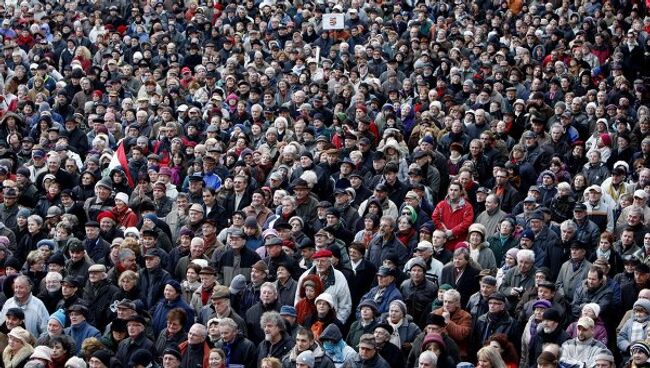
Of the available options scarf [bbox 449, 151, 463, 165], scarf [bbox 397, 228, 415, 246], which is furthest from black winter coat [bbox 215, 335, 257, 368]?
scarf [bbox 449, 151, 463, 165]

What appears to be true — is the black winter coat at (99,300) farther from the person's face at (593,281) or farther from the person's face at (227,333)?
the person's face at (593,281)

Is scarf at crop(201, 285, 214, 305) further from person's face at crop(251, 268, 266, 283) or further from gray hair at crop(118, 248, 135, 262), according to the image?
gray hair at crop(118, 248, 135, 262)

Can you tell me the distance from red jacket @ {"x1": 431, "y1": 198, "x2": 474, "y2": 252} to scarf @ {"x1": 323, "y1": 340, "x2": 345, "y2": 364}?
3780 millimetres

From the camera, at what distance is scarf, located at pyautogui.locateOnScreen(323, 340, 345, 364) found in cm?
1180

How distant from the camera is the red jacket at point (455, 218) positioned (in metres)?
15.5

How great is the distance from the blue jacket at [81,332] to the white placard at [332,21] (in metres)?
14.3

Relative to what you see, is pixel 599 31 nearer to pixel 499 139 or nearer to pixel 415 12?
pixel 415 12

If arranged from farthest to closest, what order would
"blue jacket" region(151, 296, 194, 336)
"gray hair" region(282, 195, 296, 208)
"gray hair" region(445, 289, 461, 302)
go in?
1. "gray hair" region(282, 195, 296, 208)
2. "blue jacket" region(151, 296, 194, 336)
3. "gray hair" region(445, 289, 461, 302)

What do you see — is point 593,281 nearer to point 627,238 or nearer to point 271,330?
point 627,238

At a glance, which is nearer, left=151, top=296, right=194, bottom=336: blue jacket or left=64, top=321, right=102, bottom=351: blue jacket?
left=64, top=321, right=102, bottom=351: blue jacket

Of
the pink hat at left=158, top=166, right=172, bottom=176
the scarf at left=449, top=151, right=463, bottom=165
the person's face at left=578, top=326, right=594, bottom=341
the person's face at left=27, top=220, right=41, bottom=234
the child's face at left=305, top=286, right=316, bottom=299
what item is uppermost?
the person's face at left=578, top=326, right=594, bottom=341

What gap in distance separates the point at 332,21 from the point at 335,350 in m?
15.0

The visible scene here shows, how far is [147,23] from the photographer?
2834 centimetres

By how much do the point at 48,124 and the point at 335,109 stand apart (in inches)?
188
